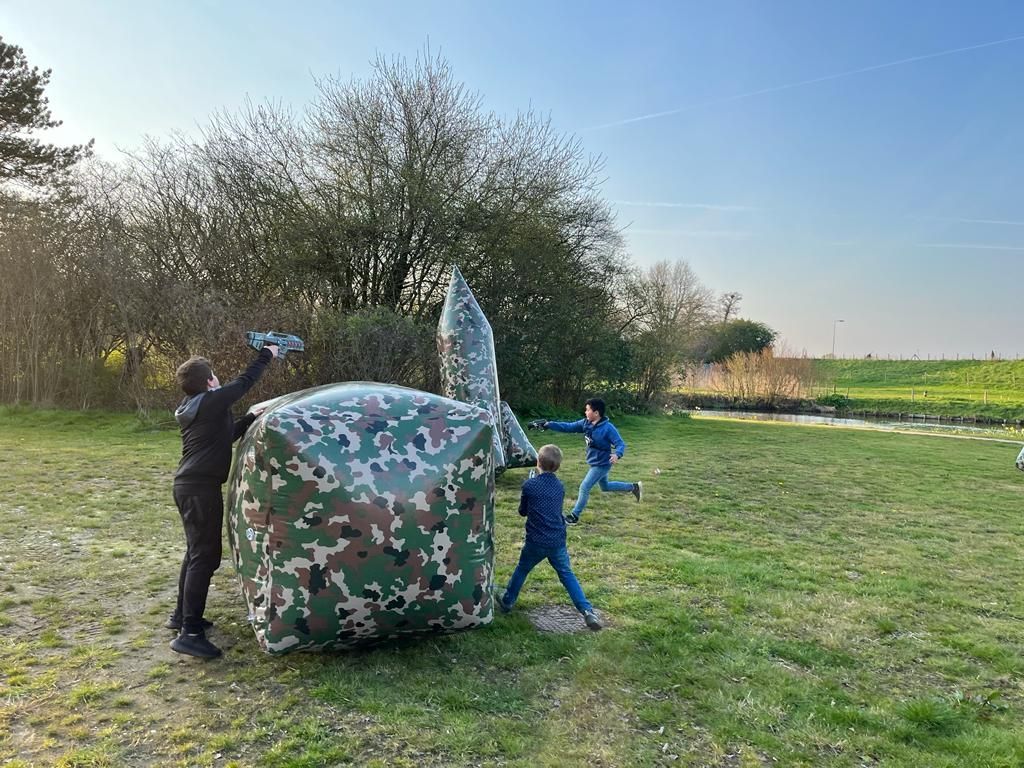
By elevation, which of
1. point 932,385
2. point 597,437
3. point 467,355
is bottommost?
point 597,437

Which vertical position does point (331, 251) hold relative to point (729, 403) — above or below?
above

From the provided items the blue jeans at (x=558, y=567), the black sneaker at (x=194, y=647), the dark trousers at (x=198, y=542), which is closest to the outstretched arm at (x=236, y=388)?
the dark trousers at (x=198, y=542)

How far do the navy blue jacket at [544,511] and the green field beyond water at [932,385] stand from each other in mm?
45457

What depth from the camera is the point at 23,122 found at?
20.8m

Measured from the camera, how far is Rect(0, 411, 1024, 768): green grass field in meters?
3.70

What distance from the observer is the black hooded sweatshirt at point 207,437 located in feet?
15.3

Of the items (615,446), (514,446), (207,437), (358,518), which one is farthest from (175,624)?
(514,446)

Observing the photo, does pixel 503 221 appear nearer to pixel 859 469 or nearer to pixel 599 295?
pixel 599 295

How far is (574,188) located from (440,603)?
22.4 m

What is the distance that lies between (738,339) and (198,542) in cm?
5810

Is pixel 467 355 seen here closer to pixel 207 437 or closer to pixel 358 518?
pixel 207 437

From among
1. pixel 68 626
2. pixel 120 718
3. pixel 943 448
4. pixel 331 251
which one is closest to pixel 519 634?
pixel 120 718

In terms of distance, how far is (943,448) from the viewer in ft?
71.8

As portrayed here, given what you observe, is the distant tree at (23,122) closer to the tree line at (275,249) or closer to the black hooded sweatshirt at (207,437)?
the tree line at (275,249)
